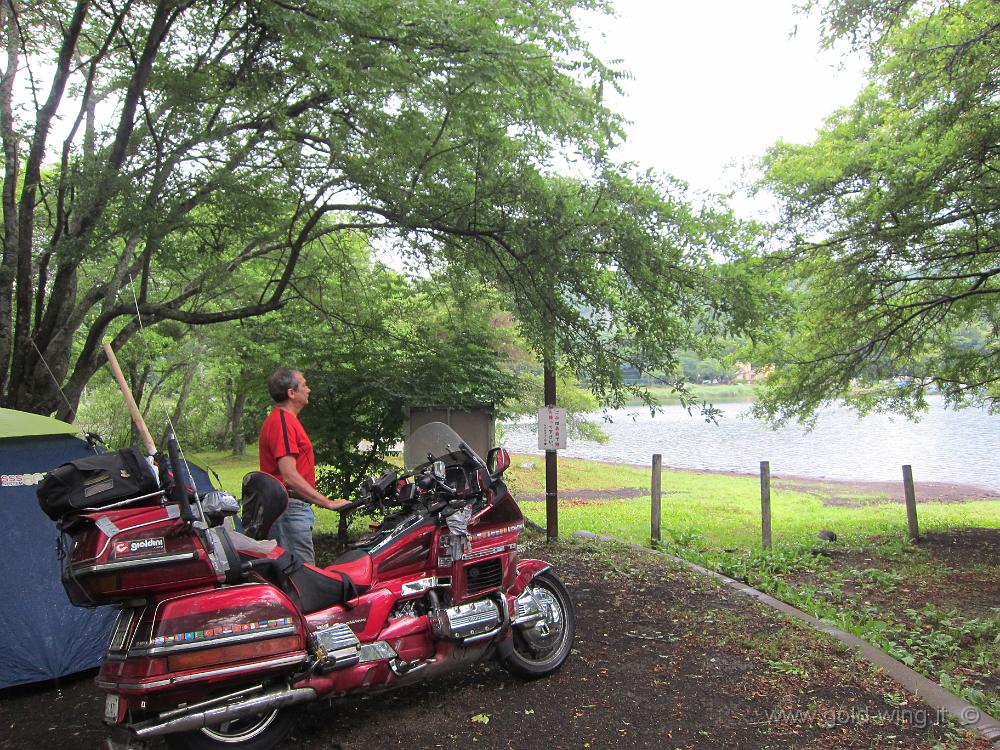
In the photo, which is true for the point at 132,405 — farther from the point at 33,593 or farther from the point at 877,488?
the point at 877,488

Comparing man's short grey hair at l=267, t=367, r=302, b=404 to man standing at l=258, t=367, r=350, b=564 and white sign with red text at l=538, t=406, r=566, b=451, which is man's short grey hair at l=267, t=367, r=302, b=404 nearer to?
man standing at l=258, t=367, r=350, b=564

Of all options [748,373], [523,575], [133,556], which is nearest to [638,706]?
[523,575]

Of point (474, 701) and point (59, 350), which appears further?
point (59, 350)

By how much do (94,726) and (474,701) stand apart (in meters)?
2.03

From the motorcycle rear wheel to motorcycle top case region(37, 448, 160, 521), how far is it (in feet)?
3.22

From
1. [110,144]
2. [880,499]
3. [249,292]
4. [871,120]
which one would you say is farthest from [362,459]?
[880,499]

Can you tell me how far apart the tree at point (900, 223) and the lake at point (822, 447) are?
24.8ft

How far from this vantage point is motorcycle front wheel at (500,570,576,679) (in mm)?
4203

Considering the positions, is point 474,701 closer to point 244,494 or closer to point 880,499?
point 244,494

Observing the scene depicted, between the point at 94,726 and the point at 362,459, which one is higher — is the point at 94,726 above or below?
below

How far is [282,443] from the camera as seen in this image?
14.2 ft

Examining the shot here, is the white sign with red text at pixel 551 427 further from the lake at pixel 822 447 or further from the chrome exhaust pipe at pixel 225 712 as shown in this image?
the lake at pixel 822 447

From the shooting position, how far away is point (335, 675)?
3.32 metres

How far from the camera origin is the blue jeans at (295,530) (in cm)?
443
